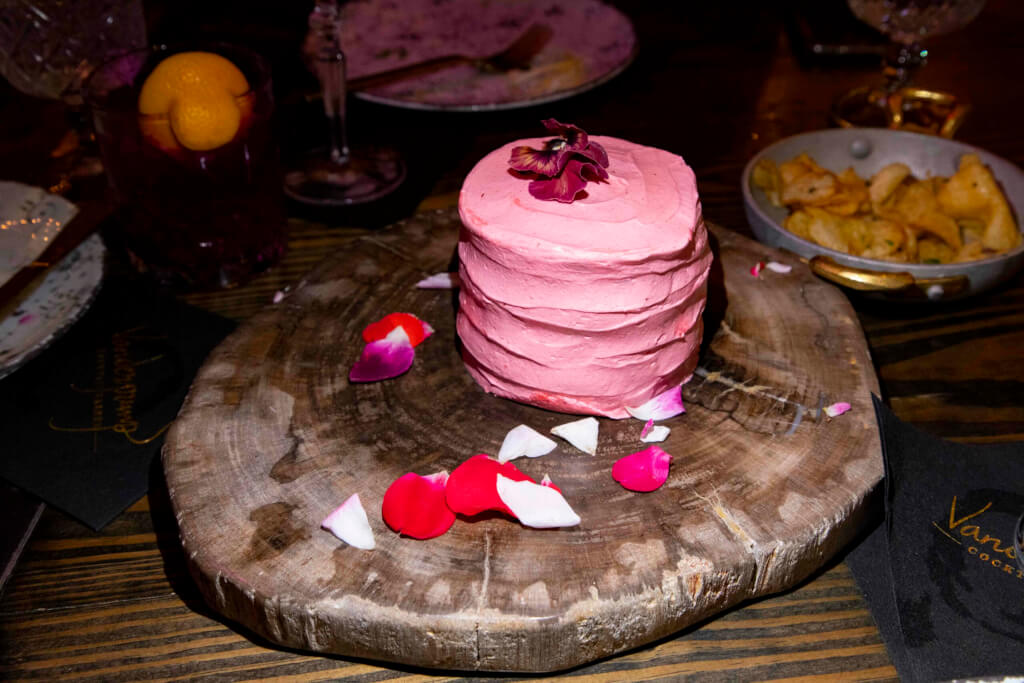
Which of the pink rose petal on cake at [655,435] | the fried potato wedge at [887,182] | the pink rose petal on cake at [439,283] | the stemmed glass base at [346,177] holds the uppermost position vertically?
the fried potato wedge at [887,182]

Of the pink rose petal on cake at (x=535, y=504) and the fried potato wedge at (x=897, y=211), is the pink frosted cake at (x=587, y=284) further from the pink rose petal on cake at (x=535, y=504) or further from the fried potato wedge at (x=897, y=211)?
the fried potato wedge at (x=897, y=211)

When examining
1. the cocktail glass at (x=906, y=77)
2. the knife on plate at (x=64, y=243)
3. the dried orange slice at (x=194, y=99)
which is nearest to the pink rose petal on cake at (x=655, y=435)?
the dried orange slice at (x=194, y=99)

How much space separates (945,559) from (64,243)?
1.54 metres

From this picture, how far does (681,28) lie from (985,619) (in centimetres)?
258

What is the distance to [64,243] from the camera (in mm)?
1524

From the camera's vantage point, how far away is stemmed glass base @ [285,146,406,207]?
79.4 inches

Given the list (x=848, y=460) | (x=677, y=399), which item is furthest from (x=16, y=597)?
(x=848, y=460)

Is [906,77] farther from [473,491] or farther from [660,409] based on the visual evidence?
[473,491]

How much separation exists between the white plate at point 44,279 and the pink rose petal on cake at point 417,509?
2.43ft

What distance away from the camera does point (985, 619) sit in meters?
1.01

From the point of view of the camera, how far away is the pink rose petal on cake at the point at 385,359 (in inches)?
50.2

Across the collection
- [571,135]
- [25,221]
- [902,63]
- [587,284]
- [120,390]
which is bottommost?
[120,390]

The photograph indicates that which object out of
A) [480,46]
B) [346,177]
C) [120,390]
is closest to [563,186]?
[120,390]

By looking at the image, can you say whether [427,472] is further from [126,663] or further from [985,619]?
[985,619]
